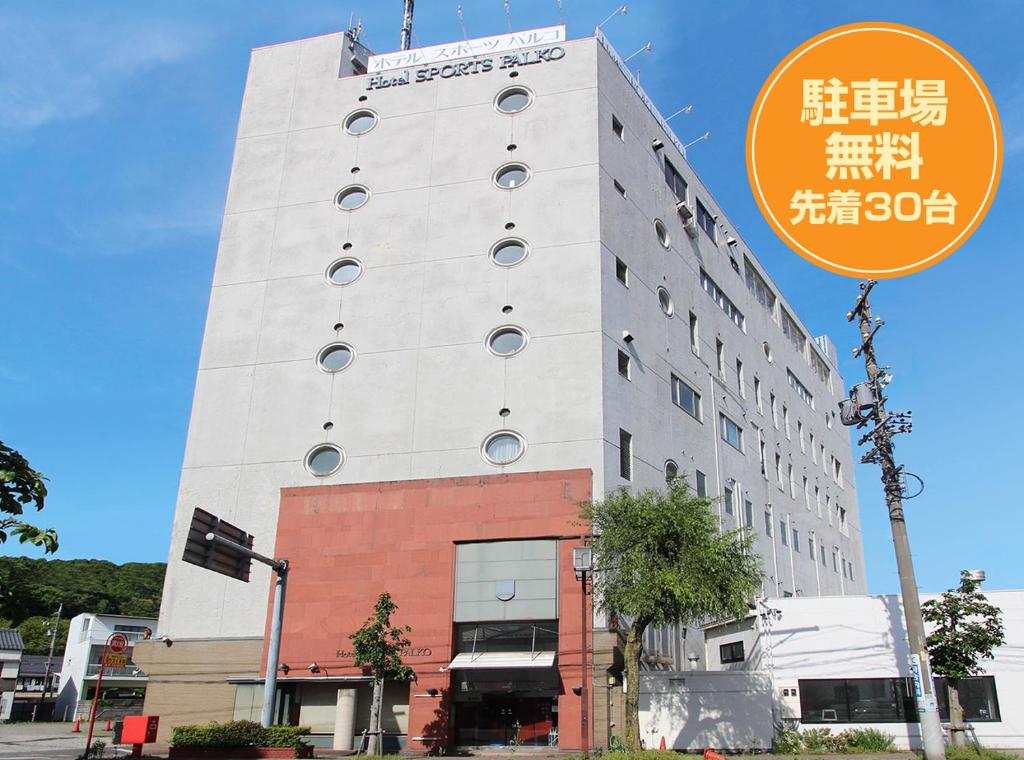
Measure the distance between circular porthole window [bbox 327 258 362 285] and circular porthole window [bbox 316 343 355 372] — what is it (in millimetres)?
3550

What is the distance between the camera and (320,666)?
36938 mm

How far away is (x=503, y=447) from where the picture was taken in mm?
39656

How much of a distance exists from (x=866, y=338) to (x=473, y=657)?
19208 millimetres

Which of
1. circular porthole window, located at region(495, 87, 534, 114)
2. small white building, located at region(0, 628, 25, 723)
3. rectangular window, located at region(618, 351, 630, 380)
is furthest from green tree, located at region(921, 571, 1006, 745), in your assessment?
small white building, located at region(0, 628, 25, 723)

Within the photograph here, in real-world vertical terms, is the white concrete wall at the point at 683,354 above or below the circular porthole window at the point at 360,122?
below

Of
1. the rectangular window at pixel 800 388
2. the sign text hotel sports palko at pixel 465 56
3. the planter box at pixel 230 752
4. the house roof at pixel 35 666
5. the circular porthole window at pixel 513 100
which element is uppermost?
the sign text hotel sports palko at pixel 465 56

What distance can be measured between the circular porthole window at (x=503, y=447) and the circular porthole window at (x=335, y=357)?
8.61 meters

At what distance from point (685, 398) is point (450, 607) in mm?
19378

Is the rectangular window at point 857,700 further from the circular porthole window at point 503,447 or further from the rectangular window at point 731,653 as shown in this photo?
the circular porthole window at point 503,447

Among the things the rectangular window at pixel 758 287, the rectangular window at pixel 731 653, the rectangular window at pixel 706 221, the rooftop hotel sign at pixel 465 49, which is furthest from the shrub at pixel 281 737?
Result: the rectangular window at pixel 758 287

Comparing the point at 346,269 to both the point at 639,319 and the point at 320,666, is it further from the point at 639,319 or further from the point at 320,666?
the point at 320,666

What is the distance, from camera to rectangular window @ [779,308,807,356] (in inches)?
3036

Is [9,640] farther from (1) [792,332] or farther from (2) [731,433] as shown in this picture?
(1) [792,332]

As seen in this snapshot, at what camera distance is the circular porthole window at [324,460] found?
41.6 meters
